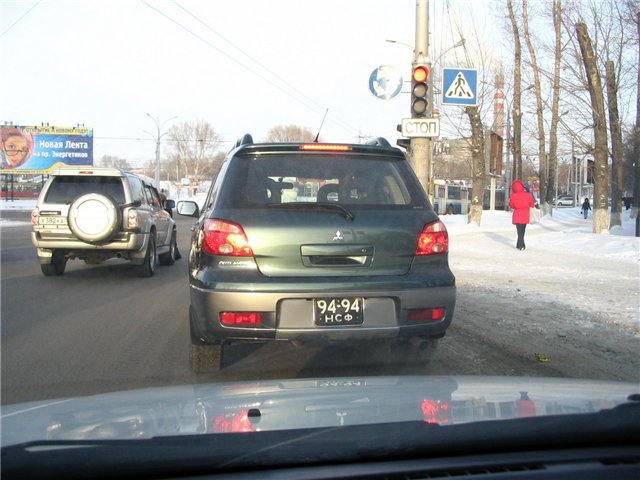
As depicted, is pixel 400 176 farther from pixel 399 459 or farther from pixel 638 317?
pixel 638 317

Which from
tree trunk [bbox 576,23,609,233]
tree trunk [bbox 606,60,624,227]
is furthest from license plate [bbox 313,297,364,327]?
tree trunk [bbox 606,60,624,227]

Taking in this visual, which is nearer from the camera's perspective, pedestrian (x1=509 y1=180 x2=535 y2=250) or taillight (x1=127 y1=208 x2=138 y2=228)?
taillight (x1=127 y1=208 x2=138 y2=228)

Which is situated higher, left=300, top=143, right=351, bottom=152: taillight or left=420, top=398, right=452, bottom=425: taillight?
left=300, top=143, right=351, bottom=152: taillight

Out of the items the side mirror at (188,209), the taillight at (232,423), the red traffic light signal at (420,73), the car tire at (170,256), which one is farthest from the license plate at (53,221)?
the taillight at (232,423)

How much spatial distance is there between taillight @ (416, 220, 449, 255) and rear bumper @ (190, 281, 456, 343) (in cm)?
33

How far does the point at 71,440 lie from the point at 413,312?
258 cm

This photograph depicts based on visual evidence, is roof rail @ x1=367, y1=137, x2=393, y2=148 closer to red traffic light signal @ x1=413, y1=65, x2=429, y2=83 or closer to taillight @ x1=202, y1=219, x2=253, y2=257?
taillight @ x1=202, y1=219, x2=253, y2=257

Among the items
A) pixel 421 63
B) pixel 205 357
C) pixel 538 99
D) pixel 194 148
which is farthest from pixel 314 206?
pixel 194 148

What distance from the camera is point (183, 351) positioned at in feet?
17.8

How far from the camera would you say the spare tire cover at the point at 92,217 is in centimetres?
924

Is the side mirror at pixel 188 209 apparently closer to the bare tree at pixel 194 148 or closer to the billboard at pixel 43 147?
the billboard at pixel 43 147

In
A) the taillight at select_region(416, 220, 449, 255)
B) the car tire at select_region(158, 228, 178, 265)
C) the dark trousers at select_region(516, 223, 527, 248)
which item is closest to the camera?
the taillight at select_region(416, 220, 449, 255)

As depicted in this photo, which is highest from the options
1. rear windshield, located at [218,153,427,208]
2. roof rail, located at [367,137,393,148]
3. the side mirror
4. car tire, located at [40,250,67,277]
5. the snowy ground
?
roof rail, located at [367,137,393,148]

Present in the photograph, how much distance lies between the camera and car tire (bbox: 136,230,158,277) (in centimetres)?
1050
